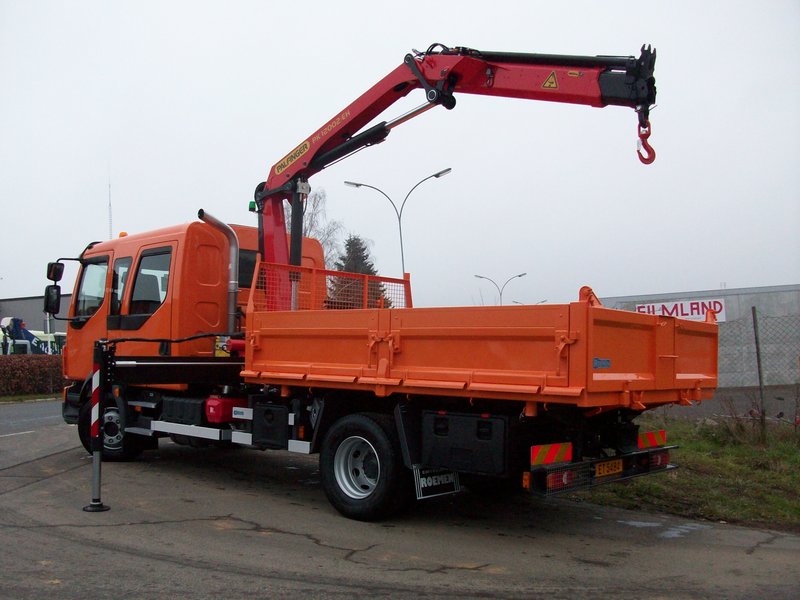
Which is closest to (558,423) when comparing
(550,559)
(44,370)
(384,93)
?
(550,559)

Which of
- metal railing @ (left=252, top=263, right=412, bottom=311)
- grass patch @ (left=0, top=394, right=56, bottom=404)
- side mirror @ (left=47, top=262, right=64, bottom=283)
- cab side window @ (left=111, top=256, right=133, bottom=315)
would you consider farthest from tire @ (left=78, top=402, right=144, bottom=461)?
grass patch @ (left=0, top=394, right=56, bottom=404)

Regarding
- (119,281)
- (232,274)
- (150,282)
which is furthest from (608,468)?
(119,281)

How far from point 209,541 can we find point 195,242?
162 inches

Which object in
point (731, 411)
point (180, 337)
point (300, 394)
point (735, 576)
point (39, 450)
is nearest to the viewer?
point (735, 576)

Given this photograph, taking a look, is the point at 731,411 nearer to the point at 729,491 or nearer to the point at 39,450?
the point at 729,491

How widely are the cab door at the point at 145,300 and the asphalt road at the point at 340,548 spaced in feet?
5.60

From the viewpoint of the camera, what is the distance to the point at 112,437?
9562 mm

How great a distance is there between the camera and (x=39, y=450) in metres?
11.2

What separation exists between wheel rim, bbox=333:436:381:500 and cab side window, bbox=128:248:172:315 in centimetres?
345

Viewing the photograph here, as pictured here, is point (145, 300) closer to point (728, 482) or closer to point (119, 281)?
point (119, 281)

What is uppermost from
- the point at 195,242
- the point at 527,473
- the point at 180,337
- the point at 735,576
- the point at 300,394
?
the point at 195,242

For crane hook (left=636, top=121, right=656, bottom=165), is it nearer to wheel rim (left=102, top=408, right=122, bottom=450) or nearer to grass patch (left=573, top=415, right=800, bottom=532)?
grass patch (left=573, top=415, right=800, bottom=532)

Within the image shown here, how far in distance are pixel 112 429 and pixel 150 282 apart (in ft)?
6.46

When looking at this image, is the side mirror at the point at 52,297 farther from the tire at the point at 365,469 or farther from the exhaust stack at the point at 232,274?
the tire at the point at 365,469
